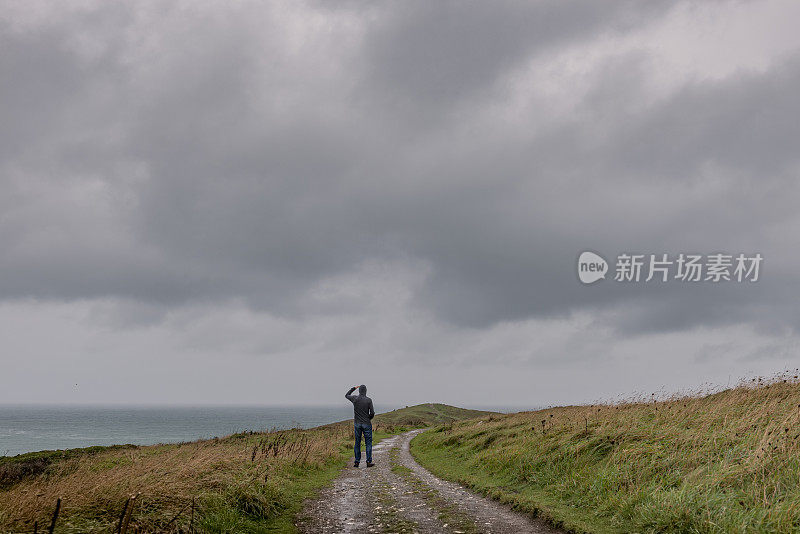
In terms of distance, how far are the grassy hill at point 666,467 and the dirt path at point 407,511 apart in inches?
38.6

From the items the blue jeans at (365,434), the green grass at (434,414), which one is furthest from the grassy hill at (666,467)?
the green grass at (434,414)

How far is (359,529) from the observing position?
10.9m

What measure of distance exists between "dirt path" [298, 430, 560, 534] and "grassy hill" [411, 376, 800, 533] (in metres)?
0.98

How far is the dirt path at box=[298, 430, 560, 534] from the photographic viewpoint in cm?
1095

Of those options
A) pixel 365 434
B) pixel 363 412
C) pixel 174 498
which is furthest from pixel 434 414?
pixel 174 498

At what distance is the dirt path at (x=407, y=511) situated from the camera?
35.9 ft

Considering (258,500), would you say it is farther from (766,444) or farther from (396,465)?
(766,444)

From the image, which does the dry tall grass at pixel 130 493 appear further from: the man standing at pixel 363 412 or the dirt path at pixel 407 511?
the man standing at pixel 363 412

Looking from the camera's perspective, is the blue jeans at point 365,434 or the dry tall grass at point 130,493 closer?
the dry tall grass at point 130,493

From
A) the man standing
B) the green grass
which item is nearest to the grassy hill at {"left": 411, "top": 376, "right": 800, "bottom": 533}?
the man standing

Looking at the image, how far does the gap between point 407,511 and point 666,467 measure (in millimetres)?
7466

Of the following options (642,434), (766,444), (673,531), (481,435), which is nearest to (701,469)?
(766,444)

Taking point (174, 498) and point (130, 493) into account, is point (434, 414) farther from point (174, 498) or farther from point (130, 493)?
point (130, 493)

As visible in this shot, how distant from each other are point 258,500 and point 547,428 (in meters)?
14.7
